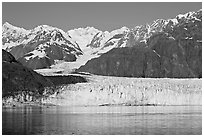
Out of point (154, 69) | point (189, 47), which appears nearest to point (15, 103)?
point (154, 69)

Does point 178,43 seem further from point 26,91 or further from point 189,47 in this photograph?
point 26,91

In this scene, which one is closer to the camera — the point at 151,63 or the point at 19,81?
the point at 19,81

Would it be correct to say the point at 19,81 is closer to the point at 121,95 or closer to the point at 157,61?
the point at 121,95

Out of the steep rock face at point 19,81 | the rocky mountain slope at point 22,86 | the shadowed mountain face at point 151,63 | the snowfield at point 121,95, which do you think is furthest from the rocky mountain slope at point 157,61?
the steep rock face at point 19,81

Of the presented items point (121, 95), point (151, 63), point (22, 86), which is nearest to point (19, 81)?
point (22, 86)

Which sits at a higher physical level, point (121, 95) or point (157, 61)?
point (157, 61)

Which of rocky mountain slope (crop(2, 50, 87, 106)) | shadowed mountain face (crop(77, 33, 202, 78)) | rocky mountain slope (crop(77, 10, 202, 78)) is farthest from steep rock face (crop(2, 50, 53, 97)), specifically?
rocky mountain slope (crop(77, 10, 202, 78))

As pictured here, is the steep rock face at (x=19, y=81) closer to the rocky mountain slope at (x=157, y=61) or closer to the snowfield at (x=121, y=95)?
the snowfield at (x=121, y=95)
